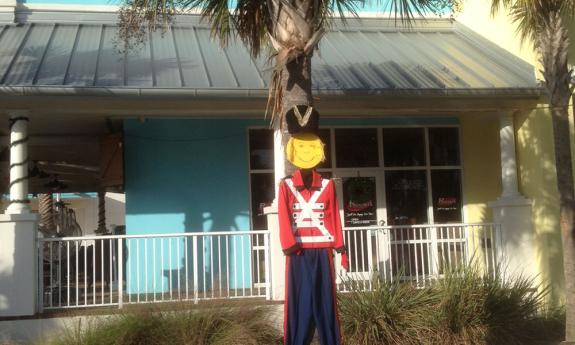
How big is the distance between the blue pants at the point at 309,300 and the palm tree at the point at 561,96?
3.33m

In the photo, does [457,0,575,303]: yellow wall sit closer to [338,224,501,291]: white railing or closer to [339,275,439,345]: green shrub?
[338,224,501,291]: white railing

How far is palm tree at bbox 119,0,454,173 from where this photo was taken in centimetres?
577

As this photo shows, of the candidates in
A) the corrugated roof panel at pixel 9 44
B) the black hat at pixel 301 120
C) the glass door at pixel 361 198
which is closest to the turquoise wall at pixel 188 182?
the glass door at pixel 361 198

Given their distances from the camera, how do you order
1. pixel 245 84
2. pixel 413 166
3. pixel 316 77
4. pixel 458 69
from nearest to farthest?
pixel 245 84
pixel 316 77
pixel 458 69
pixel 413 166

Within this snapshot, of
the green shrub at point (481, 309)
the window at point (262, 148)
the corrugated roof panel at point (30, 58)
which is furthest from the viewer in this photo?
the window at point (262, 148)

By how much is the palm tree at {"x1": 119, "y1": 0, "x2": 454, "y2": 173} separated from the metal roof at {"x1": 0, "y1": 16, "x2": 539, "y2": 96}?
1.15 meters

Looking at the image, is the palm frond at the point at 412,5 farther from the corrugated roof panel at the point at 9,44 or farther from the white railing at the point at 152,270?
the corrugated roof panel at the point at 9,44

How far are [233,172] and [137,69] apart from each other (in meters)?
2.29

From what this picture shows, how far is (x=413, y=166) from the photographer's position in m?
11.3

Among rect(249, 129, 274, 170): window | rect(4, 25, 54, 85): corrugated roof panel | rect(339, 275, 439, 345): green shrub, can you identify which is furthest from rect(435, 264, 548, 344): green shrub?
rect(4, 25, 54, 85): corrugated roof panel

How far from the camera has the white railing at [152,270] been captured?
27.0ft

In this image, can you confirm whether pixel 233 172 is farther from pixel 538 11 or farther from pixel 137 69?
pixel 538 11

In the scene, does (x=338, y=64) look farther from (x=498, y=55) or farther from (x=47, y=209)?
(x=47, y=209)

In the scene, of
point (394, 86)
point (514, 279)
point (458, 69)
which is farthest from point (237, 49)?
point (514, 279)
